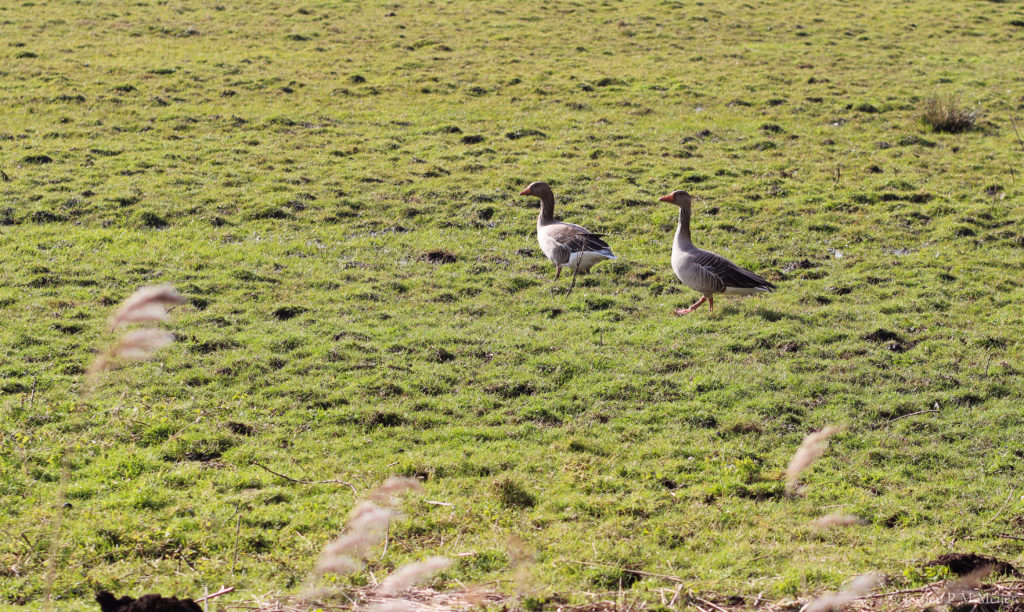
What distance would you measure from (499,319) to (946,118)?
16324mm

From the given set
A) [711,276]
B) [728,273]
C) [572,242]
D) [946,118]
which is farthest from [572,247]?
[946,118]

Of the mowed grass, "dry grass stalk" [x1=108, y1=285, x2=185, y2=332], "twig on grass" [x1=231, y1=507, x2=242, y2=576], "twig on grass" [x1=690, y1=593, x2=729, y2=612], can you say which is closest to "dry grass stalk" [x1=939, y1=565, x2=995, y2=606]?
the mowed grass

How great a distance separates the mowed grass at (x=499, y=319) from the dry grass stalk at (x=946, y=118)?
41 cm

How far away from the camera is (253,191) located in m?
19.6

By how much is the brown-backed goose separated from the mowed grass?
0.39 metres

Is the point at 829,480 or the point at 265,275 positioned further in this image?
the point at 265,275

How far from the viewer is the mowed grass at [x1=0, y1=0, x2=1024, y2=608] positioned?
320 inches

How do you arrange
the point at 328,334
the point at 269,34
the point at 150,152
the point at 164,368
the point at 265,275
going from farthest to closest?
the point at 269,34 < the point at 150,152 < the point at 265,275 < the point at 328,334 < the point at 164,368

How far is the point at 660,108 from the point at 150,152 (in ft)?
45.3

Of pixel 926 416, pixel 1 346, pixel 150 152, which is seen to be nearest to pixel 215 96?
pixel 150 152

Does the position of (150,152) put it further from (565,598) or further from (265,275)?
(565,598)

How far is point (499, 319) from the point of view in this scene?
14.1 m

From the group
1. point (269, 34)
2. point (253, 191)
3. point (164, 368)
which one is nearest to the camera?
point (164, 368)

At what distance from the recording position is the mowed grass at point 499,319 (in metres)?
8.12
